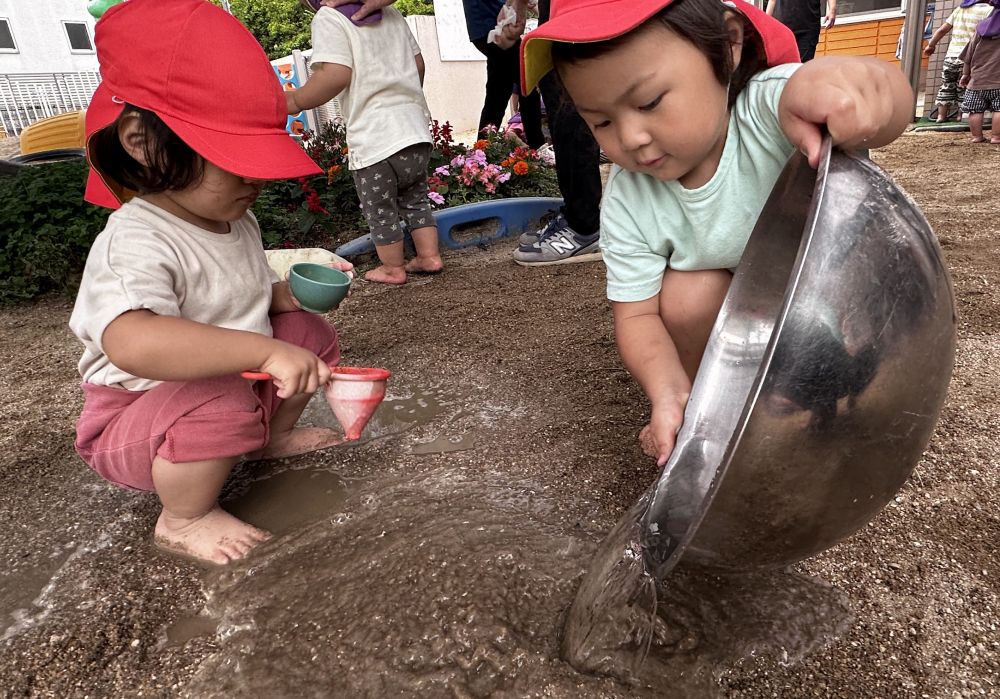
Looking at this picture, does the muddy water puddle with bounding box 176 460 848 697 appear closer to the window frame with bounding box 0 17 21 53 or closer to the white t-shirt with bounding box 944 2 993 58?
the white t-shirt with bounding box 944 2 993 58

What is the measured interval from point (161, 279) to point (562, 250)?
7.30 ft

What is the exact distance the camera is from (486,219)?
404cm

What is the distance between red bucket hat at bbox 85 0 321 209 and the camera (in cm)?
134

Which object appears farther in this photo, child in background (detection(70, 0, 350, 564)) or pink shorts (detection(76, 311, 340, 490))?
pink shorts (detection(76, 311, 340, 490))

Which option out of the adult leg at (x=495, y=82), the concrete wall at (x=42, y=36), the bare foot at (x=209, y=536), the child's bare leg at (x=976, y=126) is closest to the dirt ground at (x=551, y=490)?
the bare foot at (x=209, y=536)

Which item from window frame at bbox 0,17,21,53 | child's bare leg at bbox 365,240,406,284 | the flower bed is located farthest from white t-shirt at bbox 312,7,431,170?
window frame at bbox 0,17,21,53

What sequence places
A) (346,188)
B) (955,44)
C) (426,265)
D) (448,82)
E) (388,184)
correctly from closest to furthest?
(388,184)
(426,265)
(346,188)
(955,44)
(448,82)

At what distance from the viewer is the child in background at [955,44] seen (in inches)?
247

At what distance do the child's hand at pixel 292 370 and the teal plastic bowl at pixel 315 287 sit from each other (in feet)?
1.02

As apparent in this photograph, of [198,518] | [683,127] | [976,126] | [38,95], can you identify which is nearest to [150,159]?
[198,518]

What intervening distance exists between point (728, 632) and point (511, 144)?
4309 mm

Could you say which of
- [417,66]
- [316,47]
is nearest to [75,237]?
[316,47]

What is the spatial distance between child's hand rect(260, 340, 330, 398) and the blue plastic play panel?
2.37m

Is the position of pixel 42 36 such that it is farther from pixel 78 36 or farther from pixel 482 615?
pixel 482 615
